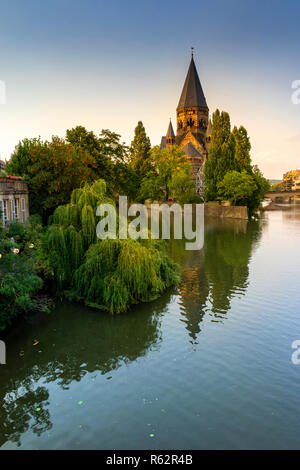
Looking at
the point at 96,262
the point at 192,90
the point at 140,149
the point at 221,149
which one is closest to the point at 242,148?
the point at 221,149

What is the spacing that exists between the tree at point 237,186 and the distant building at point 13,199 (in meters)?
41.3

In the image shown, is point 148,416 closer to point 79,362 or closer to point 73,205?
point 79,362

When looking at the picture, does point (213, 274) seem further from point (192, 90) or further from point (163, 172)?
point (192, 90)

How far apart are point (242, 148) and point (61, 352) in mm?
62886

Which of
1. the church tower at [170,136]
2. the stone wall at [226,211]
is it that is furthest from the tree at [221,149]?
the church tower at [170,136]

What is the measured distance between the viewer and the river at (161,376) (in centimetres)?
848

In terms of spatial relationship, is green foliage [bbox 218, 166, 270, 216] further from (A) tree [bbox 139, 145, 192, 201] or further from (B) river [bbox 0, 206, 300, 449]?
(B) river [bbox 0, 206, 300, 449]

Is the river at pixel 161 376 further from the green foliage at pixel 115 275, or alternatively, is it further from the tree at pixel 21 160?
the tree at pixel 21 160

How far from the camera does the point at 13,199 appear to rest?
1886cm

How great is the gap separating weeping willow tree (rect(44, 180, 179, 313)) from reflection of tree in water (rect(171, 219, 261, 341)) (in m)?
2.03

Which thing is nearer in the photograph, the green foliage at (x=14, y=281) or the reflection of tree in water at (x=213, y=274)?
the green foliage at (x=14, y=281)

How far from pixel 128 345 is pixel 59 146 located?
50.8ft

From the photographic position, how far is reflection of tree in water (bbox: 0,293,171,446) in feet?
30.5
